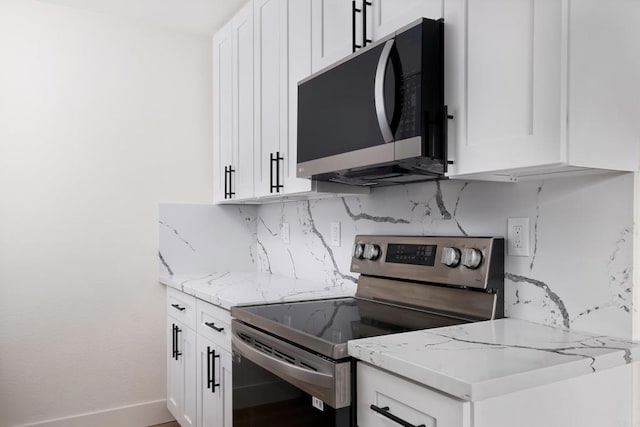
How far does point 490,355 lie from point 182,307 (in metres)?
1.94

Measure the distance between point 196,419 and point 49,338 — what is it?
1001 mm

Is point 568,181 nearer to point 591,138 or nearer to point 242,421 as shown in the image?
point 591,138

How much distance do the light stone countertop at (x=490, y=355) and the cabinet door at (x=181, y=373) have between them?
60.4 inches

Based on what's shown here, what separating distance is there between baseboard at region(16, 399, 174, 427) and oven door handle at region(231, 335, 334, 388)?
148 centimetres

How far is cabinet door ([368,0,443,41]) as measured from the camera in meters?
1.49

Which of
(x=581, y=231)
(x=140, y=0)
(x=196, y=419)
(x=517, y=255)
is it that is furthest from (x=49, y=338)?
(x=581, y=231)

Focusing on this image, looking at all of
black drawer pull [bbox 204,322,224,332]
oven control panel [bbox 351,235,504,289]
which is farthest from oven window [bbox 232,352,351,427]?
oven control panel [bbox 351,235,504,289]

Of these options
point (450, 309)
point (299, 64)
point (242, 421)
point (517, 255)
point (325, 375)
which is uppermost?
point (299, 64)

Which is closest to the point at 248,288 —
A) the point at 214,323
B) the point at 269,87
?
the point at 214,323

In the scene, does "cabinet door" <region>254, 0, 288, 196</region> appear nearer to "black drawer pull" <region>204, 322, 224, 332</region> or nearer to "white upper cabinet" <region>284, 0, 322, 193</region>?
"white upper cabinet" <region>284, 0, 322, 193</region>

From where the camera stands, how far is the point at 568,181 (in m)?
1.44

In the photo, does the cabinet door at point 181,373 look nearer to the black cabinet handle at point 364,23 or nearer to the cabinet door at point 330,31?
the cabinet door at point 330,31

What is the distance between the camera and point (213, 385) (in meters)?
2.25

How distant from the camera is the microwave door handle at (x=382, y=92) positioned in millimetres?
1477
